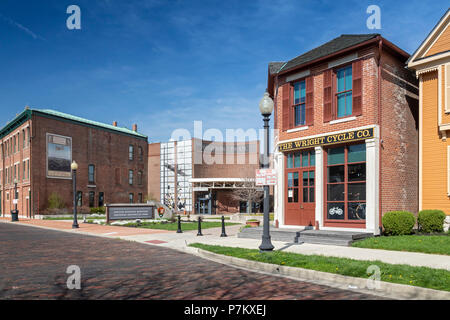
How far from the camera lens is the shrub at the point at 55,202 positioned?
42.8 m

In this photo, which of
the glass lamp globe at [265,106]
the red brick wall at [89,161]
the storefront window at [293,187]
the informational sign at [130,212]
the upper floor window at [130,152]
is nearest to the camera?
the glass lamp globe at [265,106]

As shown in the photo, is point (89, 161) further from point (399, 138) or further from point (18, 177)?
point (399, 138)

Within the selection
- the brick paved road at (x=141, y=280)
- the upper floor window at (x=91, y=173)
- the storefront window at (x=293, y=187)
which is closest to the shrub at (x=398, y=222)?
the storefront window at (x=293, y=187)

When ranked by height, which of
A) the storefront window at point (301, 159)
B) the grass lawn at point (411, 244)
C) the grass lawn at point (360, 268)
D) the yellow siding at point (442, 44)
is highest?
the yellow siding at point (442, 44)

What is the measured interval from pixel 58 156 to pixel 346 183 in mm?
39171

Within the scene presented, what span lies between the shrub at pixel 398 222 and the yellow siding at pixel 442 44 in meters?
7.09

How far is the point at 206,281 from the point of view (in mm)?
7848

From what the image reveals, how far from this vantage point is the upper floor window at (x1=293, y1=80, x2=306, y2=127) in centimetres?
1755

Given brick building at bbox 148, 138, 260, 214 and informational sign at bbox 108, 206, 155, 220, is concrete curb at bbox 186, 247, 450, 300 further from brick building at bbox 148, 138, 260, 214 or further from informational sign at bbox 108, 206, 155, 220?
brick building at bbox 148, 138, 260, 214

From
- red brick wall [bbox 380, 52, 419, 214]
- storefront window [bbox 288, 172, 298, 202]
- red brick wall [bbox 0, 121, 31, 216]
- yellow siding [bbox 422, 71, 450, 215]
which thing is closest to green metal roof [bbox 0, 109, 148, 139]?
red brick wall [bbox 0, 121, 31, 216]

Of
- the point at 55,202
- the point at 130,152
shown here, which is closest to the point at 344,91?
the point at 55,202

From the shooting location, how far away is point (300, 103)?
57.8 ft

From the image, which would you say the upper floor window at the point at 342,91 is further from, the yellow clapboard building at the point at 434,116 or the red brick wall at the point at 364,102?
the yellow clapboard building at the point at 434,116

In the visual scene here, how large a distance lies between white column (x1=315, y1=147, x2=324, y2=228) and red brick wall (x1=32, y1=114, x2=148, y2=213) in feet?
119
